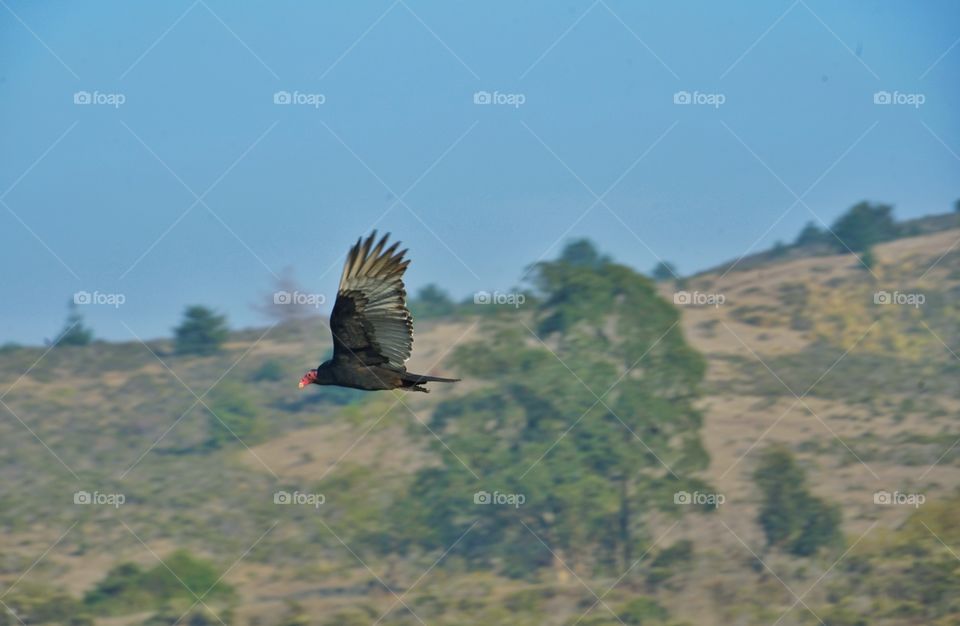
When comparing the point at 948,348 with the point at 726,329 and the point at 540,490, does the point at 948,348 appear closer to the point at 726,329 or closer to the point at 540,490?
the point at 726,329

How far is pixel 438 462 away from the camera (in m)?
43.1

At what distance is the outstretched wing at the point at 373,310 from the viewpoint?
19578 millimetres

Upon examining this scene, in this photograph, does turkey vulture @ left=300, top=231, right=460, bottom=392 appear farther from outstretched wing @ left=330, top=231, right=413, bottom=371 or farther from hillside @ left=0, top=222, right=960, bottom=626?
hillside @ left=0, top=222, right=960, bottom=626

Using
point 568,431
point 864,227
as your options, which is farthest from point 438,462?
point 864,227

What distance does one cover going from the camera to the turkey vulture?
19.6 m

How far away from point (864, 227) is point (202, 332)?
20842 mm

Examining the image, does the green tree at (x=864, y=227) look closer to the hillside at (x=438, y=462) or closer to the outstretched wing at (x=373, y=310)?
the hillside at (x=438, y=462)

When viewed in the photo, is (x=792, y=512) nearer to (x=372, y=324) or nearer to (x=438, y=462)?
(x=438, y=462)

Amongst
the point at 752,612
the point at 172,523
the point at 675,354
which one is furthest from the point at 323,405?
the point at 752,612

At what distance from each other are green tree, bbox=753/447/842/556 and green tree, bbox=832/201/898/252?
11542mm

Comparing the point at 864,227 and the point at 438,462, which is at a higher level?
the point at 864,227

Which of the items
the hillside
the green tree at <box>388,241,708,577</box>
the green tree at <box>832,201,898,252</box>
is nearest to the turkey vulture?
the hillside

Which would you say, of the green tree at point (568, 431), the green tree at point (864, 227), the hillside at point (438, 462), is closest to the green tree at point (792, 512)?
the hillside at point (438, 462)

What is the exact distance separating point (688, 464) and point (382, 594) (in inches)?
346
